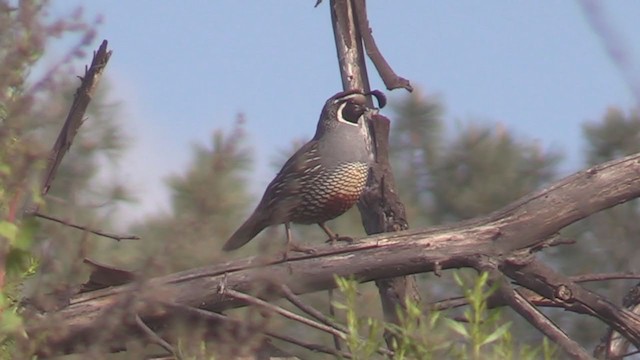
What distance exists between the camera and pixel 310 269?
3754mm

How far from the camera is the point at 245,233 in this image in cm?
482

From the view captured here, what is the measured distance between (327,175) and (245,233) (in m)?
0.36

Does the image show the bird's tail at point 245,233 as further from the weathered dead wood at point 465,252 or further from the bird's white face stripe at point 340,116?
the weathered dead wood at point 465,252

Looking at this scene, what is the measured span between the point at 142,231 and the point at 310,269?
8.64ft

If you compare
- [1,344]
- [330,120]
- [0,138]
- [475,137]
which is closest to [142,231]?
[330,120]

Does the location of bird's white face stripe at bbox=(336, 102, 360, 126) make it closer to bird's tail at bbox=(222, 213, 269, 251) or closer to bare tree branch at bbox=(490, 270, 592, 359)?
bird's tail at bbox=(222, 213, 269, 251)

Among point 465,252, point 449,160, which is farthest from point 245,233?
point 449,160

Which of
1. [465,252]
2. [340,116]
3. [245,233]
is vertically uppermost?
[340,116]

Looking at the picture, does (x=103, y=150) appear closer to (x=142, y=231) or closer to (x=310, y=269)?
(x=142, y=231)

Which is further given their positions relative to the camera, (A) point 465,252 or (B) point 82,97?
(A) point 465,252

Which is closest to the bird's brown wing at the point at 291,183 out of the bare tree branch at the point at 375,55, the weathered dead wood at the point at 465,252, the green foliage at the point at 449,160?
the bare tree branch at the point at 375,55

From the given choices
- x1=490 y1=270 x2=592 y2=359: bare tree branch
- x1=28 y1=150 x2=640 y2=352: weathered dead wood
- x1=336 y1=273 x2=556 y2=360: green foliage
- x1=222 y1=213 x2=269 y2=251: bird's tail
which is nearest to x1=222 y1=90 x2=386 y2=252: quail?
x1=222 y1=213 x2=269 y2=251: bird's tail

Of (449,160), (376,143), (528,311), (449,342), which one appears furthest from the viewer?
(449,160)

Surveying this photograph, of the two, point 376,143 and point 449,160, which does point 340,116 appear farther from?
point 449,160
